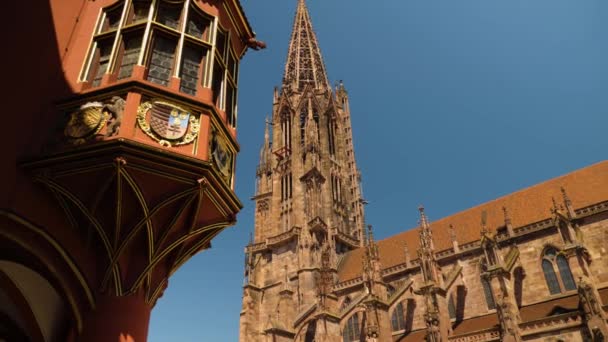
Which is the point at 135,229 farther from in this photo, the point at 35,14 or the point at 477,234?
the point at 477,234

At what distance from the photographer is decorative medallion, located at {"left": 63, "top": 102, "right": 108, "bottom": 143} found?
653cm

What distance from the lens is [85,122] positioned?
6.67 m

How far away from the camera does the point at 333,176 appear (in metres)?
37.5

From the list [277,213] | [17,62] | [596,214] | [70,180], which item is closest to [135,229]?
[70,180]

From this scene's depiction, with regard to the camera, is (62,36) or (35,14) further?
(62,36)

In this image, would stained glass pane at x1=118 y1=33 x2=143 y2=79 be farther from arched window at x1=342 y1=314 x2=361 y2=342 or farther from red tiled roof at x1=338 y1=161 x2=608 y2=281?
arched window at x1=342 y1=314 x2=361 y2=342

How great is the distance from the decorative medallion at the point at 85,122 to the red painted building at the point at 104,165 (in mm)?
20

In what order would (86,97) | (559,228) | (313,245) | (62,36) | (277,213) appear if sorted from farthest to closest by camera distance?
(277,213) < (313,245) < (559,228) < (62,36) < (86,97)

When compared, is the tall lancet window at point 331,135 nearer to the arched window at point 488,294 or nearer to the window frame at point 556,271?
the arched window at point 488,294

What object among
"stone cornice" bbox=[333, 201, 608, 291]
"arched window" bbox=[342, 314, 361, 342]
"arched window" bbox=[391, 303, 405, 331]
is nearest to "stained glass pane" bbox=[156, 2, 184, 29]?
"stone cornice" bbox=[333, 201, 608, 291]

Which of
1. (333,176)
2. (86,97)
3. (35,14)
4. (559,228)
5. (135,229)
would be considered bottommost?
(135,229)

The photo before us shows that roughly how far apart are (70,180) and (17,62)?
6.13ft

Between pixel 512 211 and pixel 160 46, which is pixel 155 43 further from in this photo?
pixel 512 211

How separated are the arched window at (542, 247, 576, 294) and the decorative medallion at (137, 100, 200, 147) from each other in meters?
20.1
